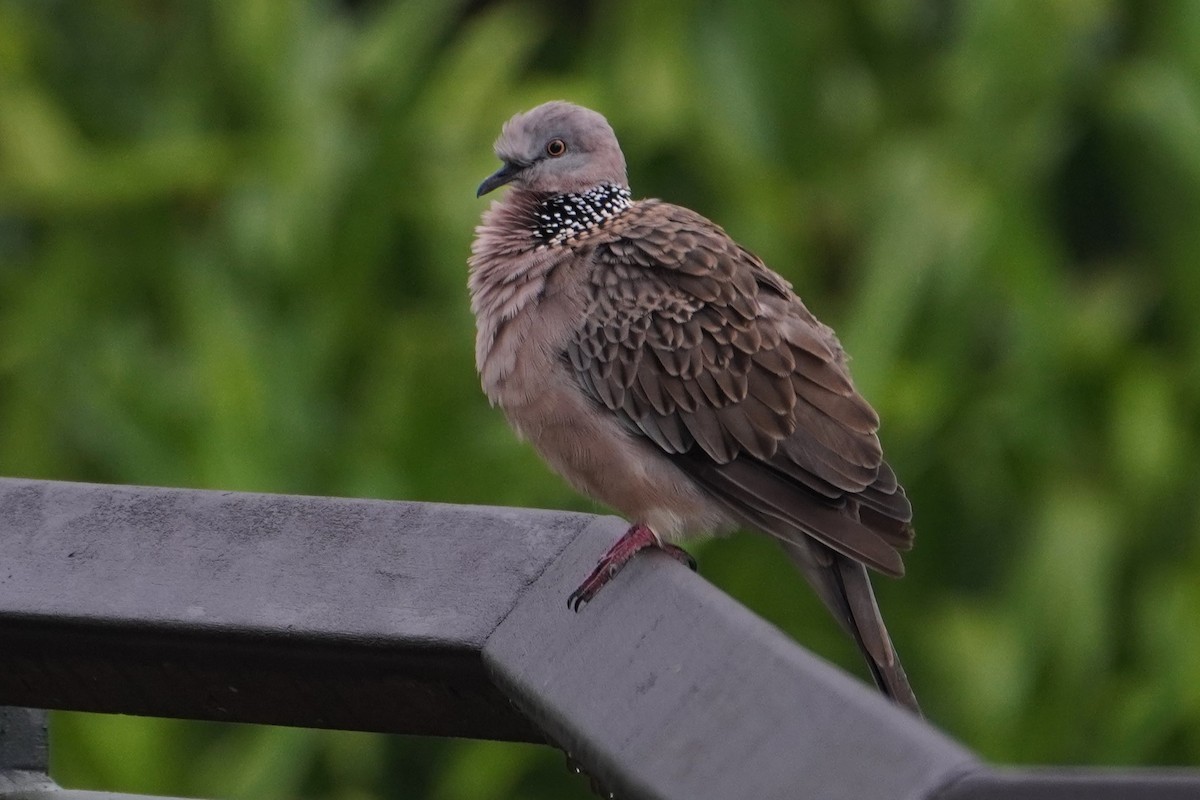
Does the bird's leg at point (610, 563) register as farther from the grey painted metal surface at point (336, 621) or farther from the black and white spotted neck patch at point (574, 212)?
the black and white spotted neck patch at point (574, 212)

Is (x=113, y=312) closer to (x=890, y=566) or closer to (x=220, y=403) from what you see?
(x=220, y=403)

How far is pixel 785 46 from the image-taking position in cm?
545

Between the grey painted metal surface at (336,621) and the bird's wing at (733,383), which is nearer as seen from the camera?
the grey painted metal surface at (336,621)

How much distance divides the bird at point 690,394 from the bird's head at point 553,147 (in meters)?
0.17

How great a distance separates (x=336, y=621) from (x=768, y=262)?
11.6 ft

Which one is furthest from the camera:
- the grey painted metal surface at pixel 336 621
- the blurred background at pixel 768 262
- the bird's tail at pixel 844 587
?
the blurred background at pixel 768 262

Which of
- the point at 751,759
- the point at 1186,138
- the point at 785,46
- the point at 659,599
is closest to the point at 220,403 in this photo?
the point at 785,46

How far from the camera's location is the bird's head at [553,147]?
11.6 feet

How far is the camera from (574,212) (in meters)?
3.49

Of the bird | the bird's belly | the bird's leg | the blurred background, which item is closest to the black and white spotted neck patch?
the bird

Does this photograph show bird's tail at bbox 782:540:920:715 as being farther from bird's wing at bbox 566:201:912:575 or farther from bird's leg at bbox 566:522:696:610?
bird's leg at bbox 566:522:696:610

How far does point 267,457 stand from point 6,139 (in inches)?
56.4

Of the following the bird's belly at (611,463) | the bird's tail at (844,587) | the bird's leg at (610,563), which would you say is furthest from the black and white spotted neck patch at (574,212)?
the bird's leg at (610,563)

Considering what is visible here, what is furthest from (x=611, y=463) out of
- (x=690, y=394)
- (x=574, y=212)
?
(x=574, y=212)
